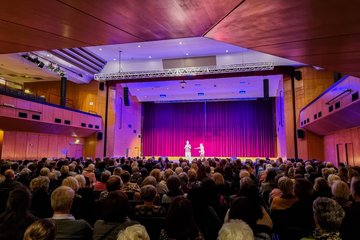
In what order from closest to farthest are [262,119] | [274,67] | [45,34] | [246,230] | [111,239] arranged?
[246,230] → [111,239] → [45,34] → [274,67] → [262,119]

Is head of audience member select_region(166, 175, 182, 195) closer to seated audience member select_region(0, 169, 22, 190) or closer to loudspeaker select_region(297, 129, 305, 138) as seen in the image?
seated audience member select_region(0, 169, 22, 190)

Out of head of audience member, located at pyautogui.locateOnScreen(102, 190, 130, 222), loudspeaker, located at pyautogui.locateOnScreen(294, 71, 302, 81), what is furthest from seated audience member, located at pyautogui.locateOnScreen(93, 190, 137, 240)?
loudspeaker, located at pyautogui.locateOnScreen(294, 71, 302, 81)

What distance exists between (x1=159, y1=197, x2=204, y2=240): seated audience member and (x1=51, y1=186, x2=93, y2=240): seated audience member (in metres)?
0.75

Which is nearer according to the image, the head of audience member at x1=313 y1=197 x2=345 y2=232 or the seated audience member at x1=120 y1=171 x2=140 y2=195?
the head of audience member at x1=313 y1=197 x2=345 y2=232

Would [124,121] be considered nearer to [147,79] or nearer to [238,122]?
[147,79]

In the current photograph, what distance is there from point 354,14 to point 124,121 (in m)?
19.0

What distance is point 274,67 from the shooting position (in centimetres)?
1495

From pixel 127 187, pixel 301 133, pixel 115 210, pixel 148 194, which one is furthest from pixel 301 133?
pixel 115 210

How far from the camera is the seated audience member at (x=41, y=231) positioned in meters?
1.69

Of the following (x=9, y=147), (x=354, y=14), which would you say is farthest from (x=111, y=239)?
(x=9, y=147)

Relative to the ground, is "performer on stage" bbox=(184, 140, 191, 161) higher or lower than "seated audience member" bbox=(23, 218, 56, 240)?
higher

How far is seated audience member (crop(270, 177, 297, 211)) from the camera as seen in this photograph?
3.46 meters

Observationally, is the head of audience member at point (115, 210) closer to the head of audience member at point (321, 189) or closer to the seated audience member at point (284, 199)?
the seated audience member at point (284, 199)

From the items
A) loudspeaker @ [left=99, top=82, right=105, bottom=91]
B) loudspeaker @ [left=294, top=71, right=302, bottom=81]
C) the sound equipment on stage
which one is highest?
loudspeaker @ [left=99, top=82, right=105, bottom=91]
